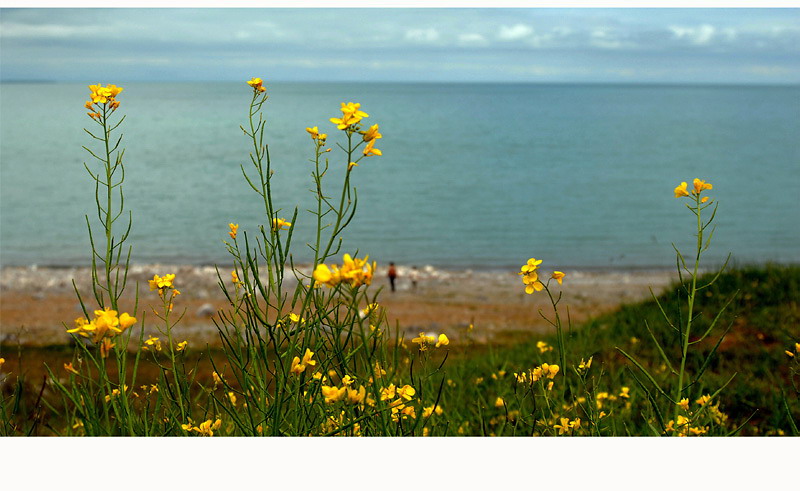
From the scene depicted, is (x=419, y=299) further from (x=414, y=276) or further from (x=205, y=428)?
(x=205, y=428)

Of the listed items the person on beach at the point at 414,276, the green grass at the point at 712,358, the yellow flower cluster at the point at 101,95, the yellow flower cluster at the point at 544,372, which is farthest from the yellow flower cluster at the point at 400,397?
the person on beach at the point at 414,276

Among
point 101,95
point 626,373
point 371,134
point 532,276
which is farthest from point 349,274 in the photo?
point 626,373

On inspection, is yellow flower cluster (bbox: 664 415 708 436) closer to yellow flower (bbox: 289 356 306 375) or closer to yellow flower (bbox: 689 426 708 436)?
yellow flower (bbox: 689 426 708 436)

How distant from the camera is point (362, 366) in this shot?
1.59m

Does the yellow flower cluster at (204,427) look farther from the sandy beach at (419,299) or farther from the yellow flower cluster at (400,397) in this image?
the sandy beach at (419,299)

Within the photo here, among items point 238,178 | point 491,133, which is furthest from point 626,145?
point 238,178

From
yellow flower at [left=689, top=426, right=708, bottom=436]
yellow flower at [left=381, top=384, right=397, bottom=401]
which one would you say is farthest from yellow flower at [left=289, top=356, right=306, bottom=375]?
yellow flower at [left=689, top=426, right=708, bottom=436]

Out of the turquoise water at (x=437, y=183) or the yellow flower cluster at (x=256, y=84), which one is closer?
the yellow flower cluster at (x=256, y=84)

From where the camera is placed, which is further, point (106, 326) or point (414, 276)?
point (414, 276)

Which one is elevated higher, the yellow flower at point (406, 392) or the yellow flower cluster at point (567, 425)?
the yellow flower at point (406, 392)

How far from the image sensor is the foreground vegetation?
1292mm

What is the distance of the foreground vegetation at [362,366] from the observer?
129 centimetres

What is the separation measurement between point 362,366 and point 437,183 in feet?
62.2

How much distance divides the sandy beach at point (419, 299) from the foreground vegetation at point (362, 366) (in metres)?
2.43
